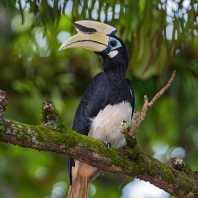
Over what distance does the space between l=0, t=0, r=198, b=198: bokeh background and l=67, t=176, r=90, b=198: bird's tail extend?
28cm

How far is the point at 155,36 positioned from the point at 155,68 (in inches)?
18.7

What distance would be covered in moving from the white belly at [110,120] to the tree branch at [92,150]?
57cm

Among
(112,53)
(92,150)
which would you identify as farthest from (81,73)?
(92,150)

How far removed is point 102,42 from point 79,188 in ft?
2.81

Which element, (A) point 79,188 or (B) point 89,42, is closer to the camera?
(B) point 89,42

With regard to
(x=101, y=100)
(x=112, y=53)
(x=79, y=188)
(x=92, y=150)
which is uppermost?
(x=112, y=53)

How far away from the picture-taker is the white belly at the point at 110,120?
A: 12.4 ft

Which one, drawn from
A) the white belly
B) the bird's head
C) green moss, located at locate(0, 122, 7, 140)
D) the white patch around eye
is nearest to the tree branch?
green moss, located at locate(0, 122, 7, 140)

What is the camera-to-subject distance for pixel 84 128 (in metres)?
3.83

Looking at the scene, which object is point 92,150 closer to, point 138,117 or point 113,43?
point 138,117

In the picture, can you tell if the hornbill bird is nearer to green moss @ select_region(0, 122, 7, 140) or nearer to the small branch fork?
the small branch fork

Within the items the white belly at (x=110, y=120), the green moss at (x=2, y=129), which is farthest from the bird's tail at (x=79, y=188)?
the green moss at (x=2, y=129)

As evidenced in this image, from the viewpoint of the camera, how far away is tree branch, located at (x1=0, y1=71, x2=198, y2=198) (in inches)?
106

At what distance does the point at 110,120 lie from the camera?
3.77 meters
